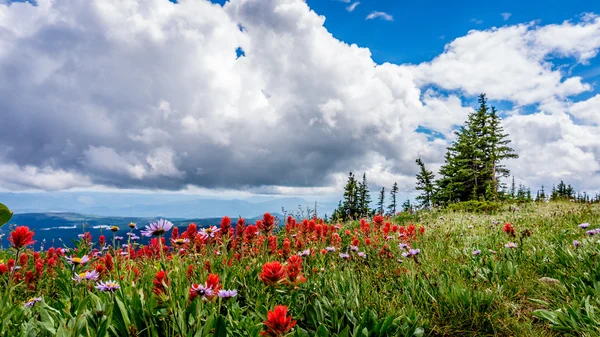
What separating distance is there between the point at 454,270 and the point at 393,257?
0.84 meters

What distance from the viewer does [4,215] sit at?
6.27 feet

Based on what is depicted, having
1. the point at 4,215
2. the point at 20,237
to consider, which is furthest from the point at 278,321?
the point at 20,237

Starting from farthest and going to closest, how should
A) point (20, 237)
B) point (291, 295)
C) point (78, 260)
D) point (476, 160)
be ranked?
point (476, 160) → point (291, 295) → point (78, 260) → point (20, 237)

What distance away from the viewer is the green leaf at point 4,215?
1.89 metres

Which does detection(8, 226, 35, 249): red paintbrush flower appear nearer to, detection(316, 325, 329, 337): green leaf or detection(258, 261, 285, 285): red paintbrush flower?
detection(258, 261, 285, 285): red paintbrush flower

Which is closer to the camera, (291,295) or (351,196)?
(291,295)

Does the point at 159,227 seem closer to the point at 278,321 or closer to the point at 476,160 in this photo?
the point at 278,321

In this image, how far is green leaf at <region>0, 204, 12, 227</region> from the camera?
1893 mm

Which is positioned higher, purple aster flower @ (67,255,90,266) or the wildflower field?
purple aster flower @ (67,255,90,266)

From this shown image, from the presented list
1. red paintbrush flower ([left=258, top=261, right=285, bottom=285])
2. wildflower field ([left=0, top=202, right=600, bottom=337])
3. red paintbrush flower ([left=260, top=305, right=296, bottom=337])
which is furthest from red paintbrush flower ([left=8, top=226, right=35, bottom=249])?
red paintbrush flower ([left=260, top=305, right=296, bottom=337])

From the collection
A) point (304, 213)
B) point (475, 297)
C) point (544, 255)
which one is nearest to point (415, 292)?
point (475, 297)

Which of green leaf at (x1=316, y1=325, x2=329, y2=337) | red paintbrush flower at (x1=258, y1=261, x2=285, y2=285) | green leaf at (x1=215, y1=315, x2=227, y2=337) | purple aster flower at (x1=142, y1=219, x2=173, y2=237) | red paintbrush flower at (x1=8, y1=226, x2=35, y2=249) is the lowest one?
green leaf at (x1=316, y1=325, x2=329, y2=337)

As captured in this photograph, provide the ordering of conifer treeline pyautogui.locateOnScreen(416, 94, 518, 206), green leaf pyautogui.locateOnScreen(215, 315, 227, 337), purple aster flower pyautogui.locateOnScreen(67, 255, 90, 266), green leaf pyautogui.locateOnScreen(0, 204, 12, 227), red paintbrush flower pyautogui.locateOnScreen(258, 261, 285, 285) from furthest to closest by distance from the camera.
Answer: conifer treeline pyautogui.locateOnScreen(416, 94, 518, 206) → purple aster flower pyautogui.locateOnScreen(67, 255, 90, 266) → red paintbrush flower pyautogui.locateOnScreen(258, 261, 285, 285) → green leaf pyautogui.locateOnScreen(215, 315, 227, 337) → green leaf pyautogui.locateOnScreen(0, 204, 12, 227)

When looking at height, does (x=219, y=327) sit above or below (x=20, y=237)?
below
